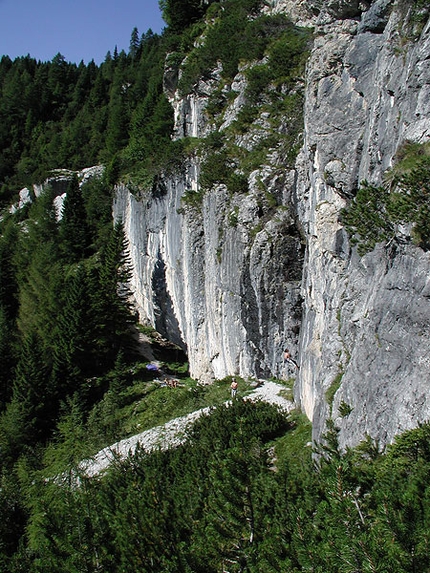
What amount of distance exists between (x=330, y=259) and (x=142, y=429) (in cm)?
1193

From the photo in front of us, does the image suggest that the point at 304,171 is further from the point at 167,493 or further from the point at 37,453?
the point at 37,453

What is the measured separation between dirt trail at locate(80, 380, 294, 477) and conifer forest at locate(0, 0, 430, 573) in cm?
77

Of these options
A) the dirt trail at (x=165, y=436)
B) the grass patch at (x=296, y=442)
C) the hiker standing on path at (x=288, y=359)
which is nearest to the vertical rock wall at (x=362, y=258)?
the grass patch at (x=296, y=442)

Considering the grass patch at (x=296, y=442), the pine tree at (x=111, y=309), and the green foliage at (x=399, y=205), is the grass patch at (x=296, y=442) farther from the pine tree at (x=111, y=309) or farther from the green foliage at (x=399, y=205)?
the pine tree at (x=111, y=309)

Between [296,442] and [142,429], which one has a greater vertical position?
[296,442]

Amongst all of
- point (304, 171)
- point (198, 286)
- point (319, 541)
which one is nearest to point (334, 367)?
point (319, 541)

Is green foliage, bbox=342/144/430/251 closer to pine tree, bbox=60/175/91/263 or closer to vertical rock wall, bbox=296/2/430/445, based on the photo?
vertical rock wall, bbox=296/2/430/445

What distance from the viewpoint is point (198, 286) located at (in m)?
24.6

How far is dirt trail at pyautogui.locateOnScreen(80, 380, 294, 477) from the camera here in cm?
1580

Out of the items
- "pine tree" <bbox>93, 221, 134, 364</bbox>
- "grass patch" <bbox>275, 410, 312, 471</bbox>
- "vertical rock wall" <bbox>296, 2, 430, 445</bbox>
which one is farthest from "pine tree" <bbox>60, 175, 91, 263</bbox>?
"grass patch" <bbox>275, 410, 312, 471</bbox>

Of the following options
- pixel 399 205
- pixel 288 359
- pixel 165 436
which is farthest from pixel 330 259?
pixel 165 436

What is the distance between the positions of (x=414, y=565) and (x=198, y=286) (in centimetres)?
2085

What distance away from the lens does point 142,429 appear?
65.7 feet

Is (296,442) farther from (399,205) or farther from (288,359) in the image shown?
(399,205)
